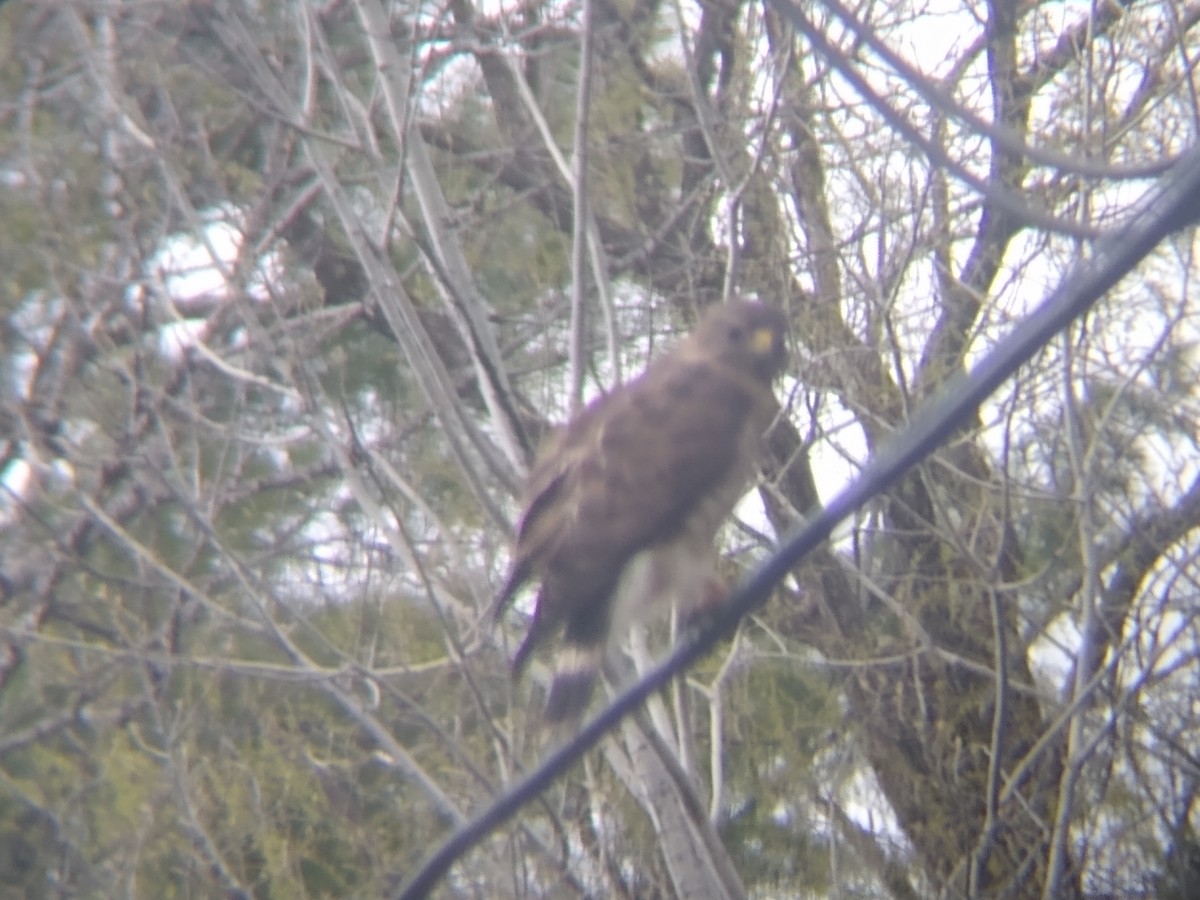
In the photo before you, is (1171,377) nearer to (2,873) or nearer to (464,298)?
(464,298)

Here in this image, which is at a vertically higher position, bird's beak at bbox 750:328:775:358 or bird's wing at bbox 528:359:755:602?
bird's beak at bbox 750:328:775:358

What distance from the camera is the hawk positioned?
155 inches

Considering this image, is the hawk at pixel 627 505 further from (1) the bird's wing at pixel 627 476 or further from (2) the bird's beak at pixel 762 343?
(2) the bird's beak at pixel 762 343

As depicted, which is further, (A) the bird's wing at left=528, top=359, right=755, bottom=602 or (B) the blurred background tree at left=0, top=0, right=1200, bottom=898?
(B) the blurred background tree at left=0, top=0, right=1200, bottom=898

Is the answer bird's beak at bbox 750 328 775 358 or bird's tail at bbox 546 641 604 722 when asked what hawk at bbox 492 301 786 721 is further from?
bird's beak at bbox 750 328 775 358

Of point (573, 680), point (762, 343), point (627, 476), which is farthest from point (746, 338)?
point (573, 680)

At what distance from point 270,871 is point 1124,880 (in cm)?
353

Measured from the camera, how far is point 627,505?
401 centimetres

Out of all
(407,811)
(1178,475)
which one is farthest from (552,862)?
(1178,475)

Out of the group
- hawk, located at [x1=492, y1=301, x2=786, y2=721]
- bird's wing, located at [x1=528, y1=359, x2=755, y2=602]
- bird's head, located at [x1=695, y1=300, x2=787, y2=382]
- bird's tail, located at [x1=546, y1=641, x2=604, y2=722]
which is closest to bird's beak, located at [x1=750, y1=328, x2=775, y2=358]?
bird's head, located at [x1=695, y1=300, x2=787, y2=382]

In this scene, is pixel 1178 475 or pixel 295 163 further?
pixel 295 163

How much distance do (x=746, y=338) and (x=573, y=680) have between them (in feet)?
4.03

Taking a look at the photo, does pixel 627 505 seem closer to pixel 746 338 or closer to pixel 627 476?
pixel 627 476

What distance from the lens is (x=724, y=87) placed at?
250 inches
